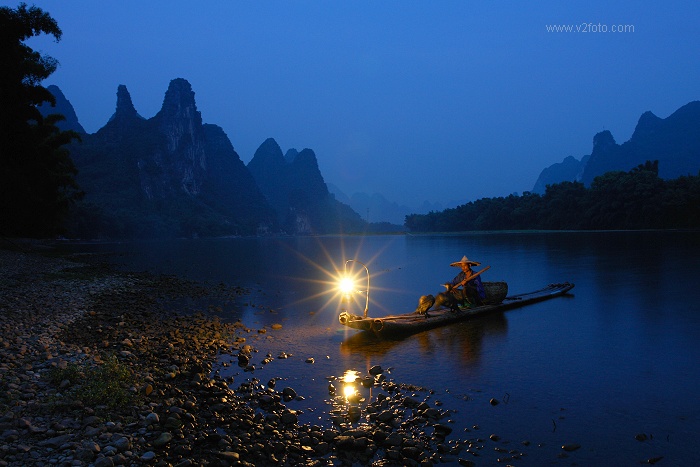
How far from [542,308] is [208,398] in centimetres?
1974

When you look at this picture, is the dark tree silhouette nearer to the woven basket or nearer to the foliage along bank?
the woven basket

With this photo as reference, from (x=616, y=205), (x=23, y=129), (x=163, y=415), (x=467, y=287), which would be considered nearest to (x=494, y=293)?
(x=467, y=287)

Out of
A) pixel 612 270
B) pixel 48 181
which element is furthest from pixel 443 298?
pixel 48 181

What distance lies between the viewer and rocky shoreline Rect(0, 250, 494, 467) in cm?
689

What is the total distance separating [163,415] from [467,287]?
15.0m

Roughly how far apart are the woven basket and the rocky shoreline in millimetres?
10682

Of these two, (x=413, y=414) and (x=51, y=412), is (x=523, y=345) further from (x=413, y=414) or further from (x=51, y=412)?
(x=51, y=412)

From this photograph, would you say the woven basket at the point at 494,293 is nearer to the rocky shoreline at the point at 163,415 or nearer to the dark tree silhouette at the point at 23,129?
the rocky shoreline at the point at 163,415

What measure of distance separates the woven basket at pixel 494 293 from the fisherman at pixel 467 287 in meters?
0.88

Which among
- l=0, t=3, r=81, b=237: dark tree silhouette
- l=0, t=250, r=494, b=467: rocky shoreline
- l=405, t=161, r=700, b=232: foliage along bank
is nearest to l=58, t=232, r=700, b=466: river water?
l=0, t=250, r=494, b=467: rocky shoreline

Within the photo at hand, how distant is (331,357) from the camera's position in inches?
565

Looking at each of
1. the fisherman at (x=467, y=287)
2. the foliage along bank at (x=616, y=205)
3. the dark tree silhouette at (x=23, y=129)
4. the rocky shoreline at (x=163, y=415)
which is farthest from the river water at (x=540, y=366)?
the foliage along bank at (x=616, y=205)

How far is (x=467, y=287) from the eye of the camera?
20.5 meters

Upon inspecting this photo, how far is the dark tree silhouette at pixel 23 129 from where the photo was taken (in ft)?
86.8
